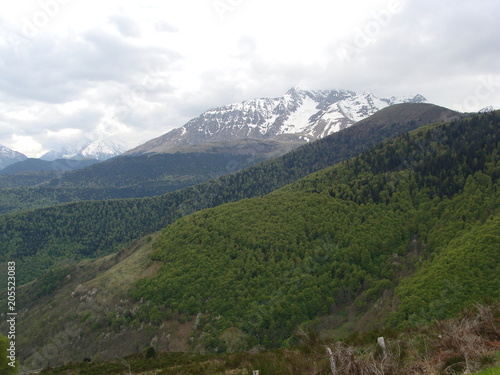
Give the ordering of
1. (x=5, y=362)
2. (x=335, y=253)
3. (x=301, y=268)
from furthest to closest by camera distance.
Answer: (x=335, y=253), (x=301, y=268), (x=5, y=362)

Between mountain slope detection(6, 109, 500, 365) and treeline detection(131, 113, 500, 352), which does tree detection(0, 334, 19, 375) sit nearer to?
mountain slope detection(6, 109, 500, 365)

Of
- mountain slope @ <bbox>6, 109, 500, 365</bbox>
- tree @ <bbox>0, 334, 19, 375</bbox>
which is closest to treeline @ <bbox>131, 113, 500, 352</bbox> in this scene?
mountain slope @ <bbox>6, 109, 500, 365</bbox>

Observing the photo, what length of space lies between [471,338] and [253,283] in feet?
356

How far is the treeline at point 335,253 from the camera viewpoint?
96.0 metres

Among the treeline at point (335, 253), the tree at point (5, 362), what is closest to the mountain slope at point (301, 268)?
the treeline at point (335, 253)

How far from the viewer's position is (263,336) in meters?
104

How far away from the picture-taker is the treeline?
96000 millimetres

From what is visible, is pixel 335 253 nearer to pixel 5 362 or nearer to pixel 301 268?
pixel 301 268

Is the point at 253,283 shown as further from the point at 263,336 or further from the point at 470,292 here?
the point at 470,292

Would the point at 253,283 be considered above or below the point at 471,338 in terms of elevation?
below

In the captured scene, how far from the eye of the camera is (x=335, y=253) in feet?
422

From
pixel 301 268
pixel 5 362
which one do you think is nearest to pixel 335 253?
pixel 301 268

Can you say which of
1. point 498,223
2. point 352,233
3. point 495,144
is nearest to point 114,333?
point 352,233

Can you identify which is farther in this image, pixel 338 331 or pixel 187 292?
pixel 187 292
